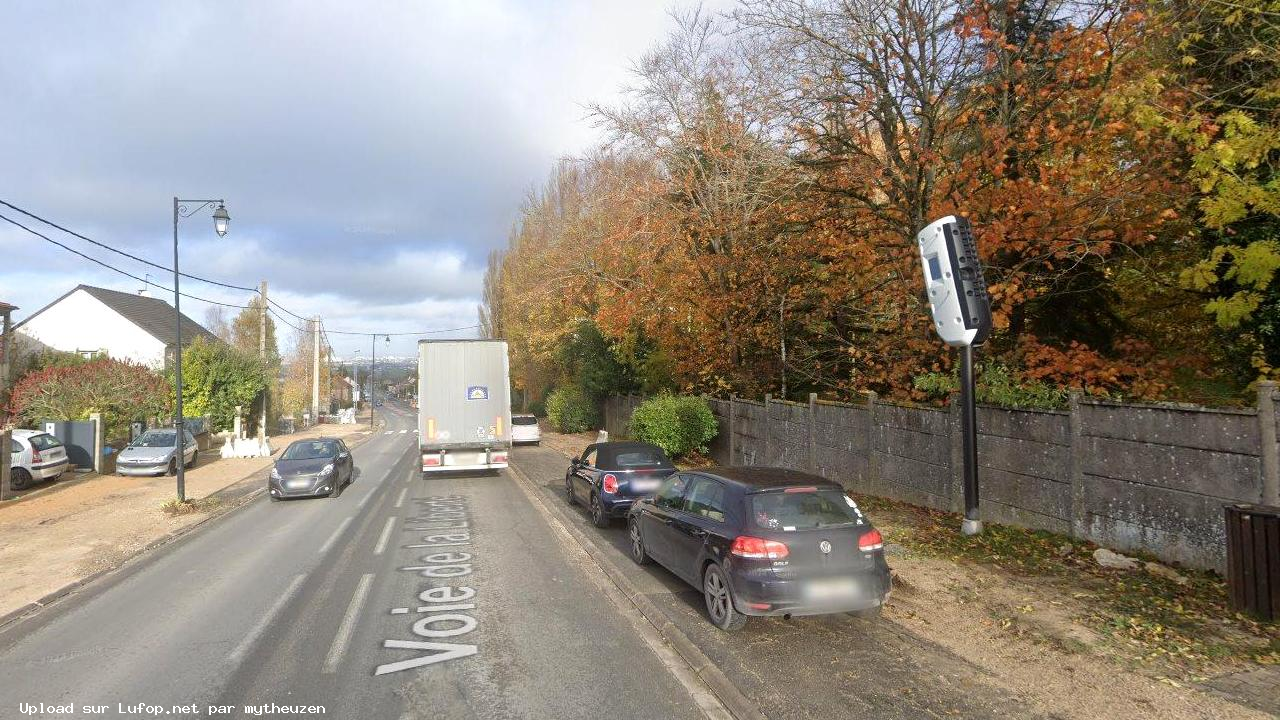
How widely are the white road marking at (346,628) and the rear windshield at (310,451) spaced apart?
958cm

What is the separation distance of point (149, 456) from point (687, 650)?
71.3ft

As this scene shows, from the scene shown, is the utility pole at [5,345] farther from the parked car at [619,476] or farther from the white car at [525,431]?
the parked car at [619,476]

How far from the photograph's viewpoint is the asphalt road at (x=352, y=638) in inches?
205

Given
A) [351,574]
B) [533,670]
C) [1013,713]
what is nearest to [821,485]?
[1013,713]

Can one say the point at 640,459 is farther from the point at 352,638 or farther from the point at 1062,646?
the point at 1062,646

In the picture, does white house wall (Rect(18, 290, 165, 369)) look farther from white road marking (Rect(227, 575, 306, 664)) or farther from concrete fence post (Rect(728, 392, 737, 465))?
white road marking (Rect(227, 575, 306, 664))

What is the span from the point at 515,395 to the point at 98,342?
30962 mm

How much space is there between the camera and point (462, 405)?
19.5 meters

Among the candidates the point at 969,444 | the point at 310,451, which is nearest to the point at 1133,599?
the point at 969,444

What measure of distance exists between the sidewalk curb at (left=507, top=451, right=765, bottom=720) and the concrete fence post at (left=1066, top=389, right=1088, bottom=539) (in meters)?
5.10

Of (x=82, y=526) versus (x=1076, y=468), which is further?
(x=82, y=526)

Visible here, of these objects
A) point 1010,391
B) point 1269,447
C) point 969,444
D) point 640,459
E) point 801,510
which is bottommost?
point 640,459

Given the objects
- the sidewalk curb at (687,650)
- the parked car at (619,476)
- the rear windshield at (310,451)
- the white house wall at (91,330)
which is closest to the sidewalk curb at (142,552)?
the rear windshield at (310,451)

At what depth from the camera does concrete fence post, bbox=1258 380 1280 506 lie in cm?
644
